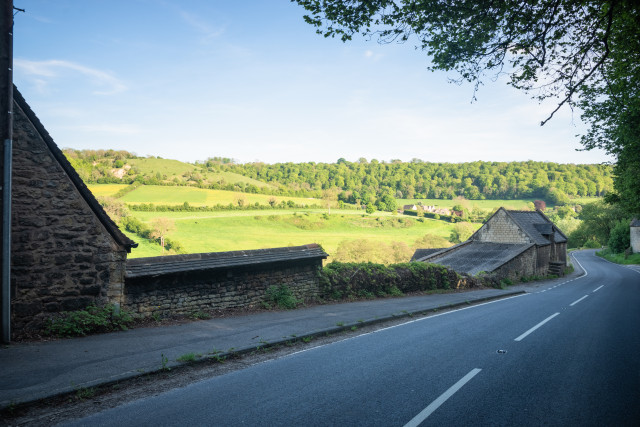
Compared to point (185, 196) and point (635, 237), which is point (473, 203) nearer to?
point (635, 237)

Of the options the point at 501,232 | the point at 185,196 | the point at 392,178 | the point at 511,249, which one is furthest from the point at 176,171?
the point at 511,249

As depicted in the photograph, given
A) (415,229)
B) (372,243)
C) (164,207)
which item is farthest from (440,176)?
(164,207)

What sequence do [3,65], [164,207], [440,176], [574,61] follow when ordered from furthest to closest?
[440,176]
[164,207]
[574,61]
[3,65]

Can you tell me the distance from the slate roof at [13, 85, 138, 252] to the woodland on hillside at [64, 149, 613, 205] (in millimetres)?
76281

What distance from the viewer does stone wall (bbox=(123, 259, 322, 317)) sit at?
8.91 m

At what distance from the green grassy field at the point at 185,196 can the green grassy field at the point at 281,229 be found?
451cm

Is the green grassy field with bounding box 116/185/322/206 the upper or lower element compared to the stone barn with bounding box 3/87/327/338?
lower

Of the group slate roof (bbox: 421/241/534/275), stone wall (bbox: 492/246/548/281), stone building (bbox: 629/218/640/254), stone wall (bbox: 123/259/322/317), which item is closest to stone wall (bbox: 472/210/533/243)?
slate roof (bbox: 421/241/534/275)

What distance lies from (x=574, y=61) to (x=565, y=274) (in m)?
49.4

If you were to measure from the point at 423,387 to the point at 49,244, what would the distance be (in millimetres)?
8077

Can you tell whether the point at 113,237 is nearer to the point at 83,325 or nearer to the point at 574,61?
the point at 83,325

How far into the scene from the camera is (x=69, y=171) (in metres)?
8.07

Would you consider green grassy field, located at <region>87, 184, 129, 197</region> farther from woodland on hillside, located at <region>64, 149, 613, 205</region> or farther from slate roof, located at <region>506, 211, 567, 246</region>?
slate roof, located at <region>506, 211, 567, 246</region>

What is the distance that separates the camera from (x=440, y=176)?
137500 millimetres
